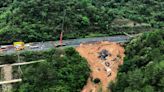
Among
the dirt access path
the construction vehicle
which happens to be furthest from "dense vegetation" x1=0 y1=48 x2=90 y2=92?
the construction vehicle

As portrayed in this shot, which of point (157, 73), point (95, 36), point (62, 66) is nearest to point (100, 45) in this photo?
point (95, 36)

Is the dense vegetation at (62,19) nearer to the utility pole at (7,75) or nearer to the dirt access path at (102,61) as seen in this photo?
the dirt access path at (102,61)

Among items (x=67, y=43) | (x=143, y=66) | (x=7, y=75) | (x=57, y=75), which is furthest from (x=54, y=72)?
(x=143, y=66)

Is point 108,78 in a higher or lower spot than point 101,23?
lower

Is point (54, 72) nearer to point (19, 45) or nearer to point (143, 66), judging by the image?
point (19, 45)

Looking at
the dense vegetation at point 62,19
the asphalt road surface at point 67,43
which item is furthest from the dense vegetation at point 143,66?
the dense vegetation at point 62,19

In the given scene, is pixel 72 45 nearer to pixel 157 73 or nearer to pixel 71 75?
pixel 71 75

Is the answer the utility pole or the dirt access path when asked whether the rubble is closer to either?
the dirt access path
